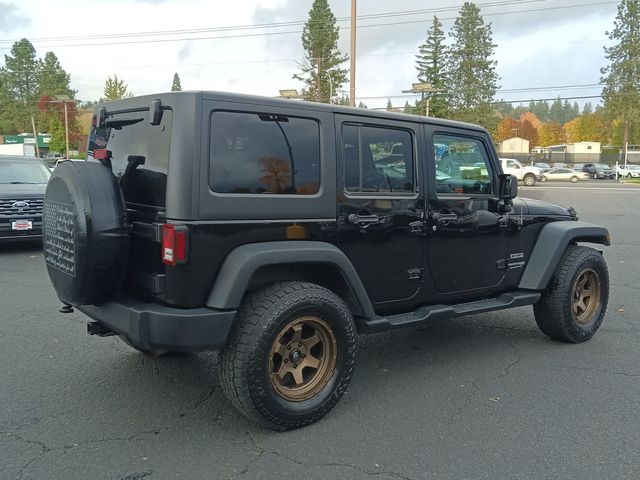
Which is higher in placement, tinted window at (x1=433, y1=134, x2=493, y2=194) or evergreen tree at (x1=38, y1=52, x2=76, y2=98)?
evergreen tree at (x1=38, y1=52, x2=76, y2=98)

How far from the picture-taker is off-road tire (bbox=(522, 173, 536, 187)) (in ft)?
129

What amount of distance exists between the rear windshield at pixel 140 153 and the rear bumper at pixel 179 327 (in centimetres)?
61

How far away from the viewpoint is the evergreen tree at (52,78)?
7425 cm

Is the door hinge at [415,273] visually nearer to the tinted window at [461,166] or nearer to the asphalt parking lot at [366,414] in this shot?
the tinted window at [461,166]

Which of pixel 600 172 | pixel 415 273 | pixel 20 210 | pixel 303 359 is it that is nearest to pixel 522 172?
pixel 600 172

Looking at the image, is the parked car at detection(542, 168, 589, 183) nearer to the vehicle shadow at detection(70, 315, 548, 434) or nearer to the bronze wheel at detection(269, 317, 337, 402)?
the vehicle shadow at detection(70, 315, 548, 434)

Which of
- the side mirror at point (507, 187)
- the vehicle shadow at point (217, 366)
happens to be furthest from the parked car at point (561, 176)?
the side mirror at point (507, 187)

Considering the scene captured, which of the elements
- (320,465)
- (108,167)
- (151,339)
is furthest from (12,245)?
(320,465)

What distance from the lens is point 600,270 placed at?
5211 mm

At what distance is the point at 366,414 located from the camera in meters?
3.62

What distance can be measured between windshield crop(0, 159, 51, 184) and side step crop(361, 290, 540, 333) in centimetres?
854

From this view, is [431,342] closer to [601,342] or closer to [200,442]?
[601,342]

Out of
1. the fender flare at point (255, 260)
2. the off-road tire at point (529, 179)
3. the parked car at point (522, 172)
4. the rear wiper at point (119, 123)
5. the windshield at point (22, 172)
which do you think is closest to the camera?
the fender flare at point (255, 260)

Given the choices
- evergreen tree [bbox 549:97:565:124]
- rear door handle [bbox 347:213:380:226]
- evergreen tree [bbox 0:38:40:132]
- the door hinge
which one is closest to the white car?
the door hinge
